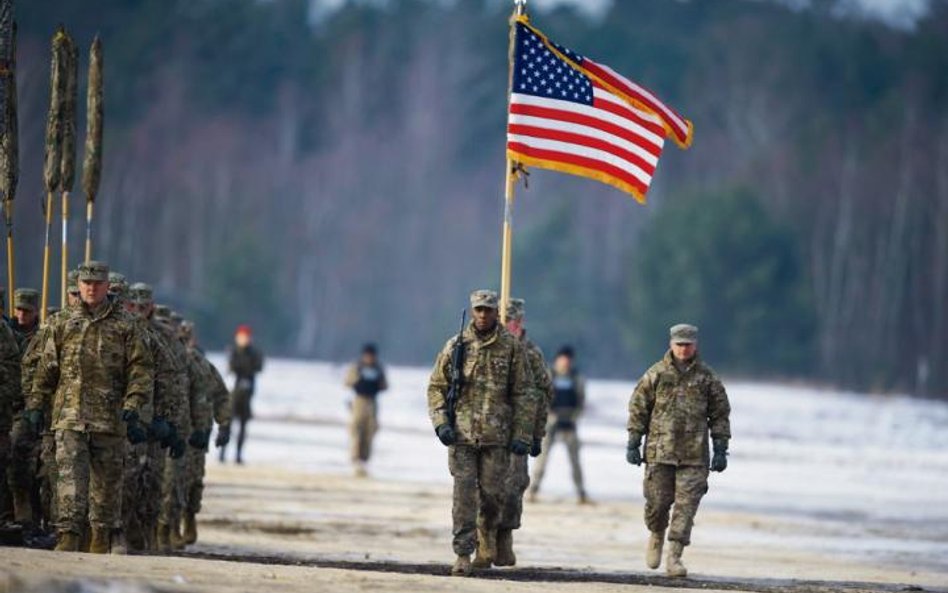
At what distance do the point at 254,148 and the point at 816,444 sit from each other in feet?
234

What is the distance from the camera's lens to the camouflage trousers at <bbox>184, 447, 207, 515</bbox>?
75.8 ft

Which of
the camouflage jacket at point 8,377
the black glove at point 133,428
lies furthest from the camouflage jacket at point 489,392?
the camouflage jacket at point 8,377

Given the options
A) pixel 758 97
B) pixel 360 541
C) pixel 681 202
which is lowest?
pixel 360 541

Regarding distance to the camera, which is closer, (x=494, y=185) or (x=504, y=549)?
(x=504, y=549)

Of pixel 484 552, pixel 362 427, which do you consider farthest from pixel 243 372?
pixel 484 552

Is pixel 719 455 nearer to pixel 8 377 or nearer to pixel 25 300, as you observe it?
pixel 8 377

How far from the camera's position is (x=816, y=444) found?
50.0 metres

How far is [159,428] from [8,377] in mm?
1712

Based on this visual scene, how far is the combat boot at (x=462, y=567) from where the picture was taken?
741 inches

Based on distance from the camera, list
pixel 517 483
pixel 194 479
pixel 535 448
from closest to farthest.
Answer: pixel 535 448
pixel 517 483
pixel 194 479

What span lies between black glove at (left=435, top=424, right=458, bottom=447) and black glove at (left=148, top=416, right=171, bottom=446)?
2019 millimetres

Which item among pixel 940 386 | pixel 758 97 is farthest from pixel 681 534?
pixel 758 97

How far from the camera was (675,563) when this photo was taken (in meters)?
20.1

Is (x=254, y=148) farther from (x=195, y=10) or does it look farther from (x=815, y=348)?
(x=815, y=348)
